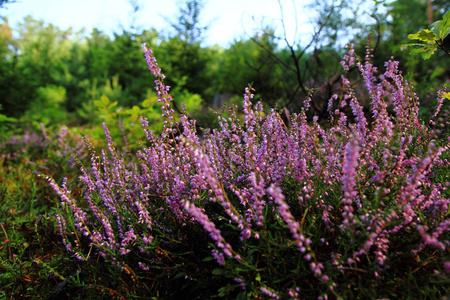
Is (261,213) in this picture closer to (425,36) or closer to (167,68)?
(425,36)

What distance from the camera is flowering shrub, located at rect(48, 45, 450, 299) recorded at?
134cm

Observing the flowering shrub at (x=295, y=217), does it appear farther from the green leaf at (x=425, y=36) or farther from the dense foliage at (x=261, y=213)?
the green leaf at (x=425, y=36)

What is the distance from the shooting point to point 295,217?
176cm

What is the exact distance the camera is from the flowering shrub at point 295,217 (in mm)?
1338

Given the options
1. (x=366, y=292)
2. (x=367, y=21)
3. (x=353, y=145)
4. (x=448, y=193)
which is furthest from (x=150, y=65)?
(x=367, y=21)

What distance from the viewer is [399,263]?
150 centimetres

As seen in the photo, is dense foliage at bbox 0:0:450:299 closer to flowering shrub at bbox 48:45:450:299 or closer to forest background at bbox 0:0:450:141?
flowering shrub at bbox 48:45:450:299

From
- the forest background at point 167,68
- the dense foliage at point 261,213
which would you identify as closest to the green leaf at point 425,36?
the dense foliage at point 261,213

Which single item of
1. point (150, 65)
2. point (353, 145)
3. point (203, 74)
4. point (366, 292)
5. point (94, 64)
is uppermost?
point (94, 64)

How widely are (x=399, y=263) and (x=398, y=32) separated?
33.9 ft

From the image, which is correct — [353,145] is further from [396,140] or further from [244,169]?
[244,169]

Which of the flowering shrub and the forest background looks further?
the forest background

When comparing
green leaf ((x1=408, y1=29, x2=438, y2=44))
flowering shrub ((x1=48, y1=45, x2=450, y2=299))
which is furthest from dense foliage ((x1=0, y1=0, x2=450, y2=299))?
green leaf ((x1=408, y1=29, x2=438, y2=44))

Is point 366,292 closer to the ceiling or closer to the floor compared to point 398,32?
closer to the floor
